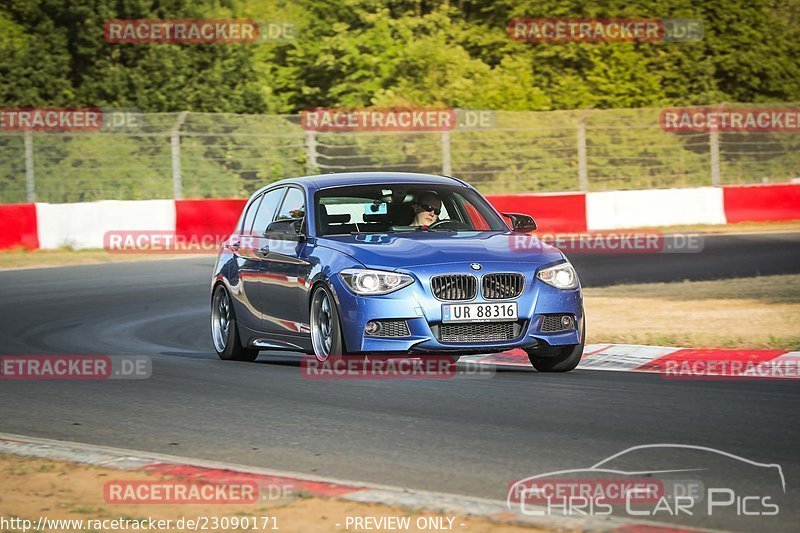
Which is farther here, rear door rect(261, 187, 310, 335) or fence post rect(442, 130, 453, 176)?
fence post rect(442, 130, 453, 176)

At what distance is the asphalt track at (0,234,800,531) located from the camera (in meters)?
6.86

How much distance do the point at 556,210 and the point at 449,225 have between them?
715 inches

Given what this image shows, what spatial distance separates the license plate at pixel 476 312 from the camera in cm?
964

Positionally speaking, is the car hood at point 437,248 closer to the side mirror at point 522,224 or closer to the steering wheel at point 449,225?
the steering wheel at point 449,225

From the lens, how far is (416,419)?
8289 mm

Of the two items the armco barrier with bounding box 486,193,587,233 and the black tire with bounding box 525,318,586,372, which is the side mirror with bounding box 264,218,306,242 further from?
the armco barrier with bounding box 486,193,587,233

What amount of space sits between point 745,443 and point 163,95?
31.6 metres

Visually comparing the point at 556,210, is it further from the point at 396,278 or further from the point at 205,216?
the point at 396,278

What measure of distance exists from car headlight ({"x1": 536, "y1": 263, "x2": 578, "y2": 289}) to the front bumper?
0.20 feet

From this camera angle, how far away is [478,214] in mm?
11602

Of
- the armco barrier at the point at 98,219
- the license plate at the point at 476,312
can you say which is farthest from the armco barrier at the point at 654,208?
the license plate at the point at 476,312

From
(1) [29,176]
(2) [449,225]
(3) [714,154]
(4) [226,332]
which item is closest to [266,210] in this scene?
(4) [226,332]

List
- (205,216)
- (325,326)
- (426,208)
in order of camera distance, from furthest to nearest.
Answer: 1. (205,216)
2. (426,208)
3. (325,326)

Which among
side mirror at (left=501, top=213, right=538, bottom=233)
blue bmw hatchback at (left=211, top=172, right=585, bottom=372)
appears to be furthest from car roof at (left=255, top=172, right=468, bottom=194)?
side mirror at (left=501, top=213, right=538, bottom=233)
